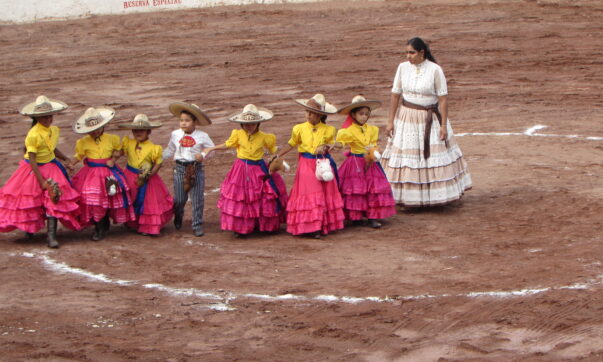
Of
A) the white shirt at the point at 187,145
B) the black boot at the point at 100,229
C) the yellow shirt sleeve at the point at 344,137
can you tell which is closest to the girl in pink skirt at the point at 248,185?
the white shirt at the point at 187,145

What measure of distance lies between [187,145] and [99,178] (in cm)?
107

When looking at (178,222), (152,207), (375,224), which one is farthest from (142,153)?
(375,224)

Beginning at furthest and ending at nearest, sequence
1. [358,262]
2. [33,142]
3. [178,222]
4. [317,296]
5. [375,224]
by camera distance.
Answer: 1. [178,222]
2. [375,224]
3. [33,142]
4. [358,262]
5. [317,296]

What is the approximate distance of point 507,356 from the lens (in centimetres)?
796

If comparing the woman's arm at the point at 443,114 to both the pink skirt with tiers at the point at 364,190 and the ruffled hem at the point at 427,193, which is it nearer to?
the ruffled hem at the point at 427,193

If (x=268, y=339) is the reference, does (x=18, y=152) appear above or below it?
above

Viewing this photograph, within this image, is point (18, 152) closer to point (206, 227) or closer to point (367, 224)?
point (206, 227)

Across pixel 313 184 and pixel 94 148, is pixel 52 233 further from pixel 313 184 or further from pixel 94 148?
pixel 313 184

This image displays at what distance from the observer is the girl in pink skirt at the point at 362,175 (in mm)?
11938

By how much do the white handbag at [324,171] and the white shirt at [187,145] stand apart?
4.46ft

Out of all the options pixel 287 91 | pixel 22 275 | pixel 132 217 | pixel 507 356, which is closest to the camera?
pixel 507 356

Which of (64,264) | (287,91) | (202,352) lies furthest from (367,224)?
(287,91)

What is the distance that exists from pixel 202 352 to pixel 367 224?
4476 millimetres

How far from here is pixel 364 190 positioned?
39.3ft
